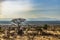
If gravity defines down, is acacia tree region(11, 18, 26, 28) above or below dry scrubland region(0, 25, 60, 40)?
above

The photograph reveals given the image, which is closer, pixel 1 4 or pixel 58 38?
pixel 58 38

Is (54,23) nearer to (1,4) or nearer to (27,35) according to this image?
(27,35)

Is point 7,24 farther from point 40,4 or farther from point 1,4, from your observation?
point 40,4

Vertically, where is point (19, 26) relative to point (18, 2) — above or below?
below

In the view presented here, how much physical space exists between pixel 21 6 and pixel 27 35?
0.37 metres

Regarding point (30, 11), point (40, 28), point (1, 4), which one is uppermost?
point (1, 4)

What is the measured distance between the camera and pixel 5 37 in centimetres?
152

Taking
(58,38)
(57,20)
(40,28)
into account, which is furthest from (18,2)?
(58,38)

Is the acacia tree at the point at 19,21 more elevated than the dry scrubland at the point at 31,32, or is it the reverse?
the acacia tree at the point at 19,21

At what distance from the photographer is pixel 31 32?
1.53 m

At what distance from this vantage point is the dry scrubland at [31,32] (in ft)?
4.91

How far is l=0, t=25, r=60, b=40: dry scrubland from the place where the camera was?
1.50 metres

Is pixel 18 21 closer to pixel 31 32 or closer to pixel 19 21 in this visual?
pixel 19 21

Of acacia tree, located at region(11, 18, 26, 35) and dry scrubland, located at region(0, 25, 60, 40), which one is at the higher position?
acacia tree, located at region(11, 18, 26, 35)
